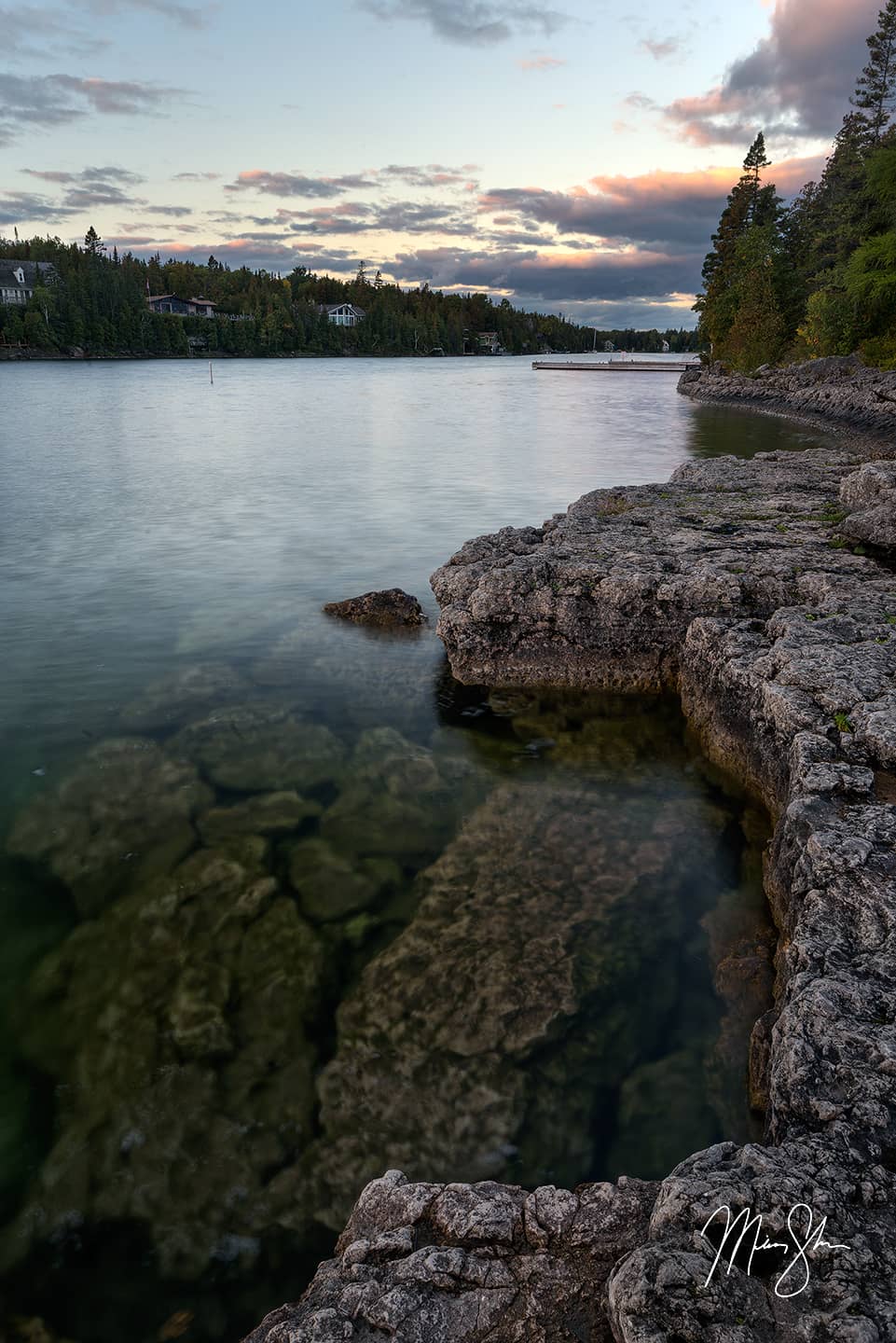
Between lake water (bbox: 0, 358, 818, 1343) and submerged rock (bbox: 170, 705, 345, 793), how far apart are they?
0.04m

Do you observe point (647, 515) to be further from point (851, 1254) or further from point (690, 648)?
point (851, 1254)

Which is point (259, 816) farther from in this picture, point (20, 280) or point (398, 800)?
point (20, 280)

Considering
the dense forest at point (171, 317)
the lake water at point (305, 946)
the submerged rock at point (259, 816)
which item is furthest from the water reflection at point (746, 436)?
the dense forest at point (171, 317)

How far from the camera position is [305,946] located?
607 cm

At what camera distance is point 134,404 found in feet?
181

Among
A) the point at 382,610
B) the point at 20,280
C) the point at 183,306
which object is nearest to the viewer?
the point at 382,610

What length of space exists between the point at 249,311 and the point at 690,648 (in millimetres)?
174995

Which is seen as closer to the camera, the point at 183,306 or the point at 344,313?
the point at 183,306

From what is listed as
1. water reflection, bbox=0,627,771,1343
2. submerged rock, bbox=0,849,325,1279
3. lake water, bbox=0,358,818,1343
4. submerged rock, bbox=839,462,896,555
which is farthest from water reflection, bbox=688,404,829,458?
submerged rock, bbox=0,849,325,1279

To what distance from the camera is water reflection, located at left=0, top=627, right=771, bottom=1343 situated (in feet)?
13.9

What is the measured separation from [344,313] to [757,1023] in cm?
20808
